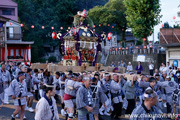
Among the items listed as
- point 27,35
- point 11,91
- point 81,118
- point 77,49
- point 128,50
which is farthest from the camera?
point 27,35

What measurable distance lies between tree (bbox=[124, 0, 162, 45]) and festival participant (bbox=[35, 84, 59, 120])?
751 inches

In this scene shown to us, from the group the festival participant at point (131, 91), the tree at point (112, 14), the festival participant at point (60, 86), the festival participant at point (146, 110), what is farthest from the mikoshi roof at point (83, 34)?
the tree at point (112, 14)

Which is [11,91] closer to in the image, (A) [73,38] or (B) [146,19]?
(A) [73,38]

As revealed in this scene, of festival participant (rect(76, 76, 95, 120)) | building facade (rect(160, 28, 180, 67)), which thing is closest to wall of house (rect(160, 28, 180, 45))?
building facade (rect(160, 28, 180, 67))

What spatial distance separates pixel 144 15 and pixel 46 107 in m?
20.3

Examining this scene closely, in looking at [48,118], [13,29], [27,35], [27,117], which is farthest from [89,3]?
[48,118]

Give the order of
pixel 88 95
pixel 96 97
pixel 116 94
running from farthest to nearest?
1. pixel 116 94
2. pixel 96 97
3. pixel 88 95

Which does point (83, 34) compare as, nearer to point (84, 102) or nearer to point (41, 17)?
point (84, 102)

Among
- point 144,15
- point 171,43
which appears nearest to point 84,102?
point 171,43

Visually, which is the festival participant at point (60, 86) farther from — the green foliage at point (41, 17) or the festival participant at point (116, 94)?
the green foliage at point (41, 17)

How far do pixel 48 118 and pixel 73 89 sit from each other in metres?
2.75

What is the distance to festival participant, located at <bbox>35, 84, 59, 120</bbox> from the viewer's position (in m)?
4.78

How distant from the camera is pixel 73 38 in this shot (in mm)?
15234

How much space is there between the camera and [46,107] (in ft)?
15.9
